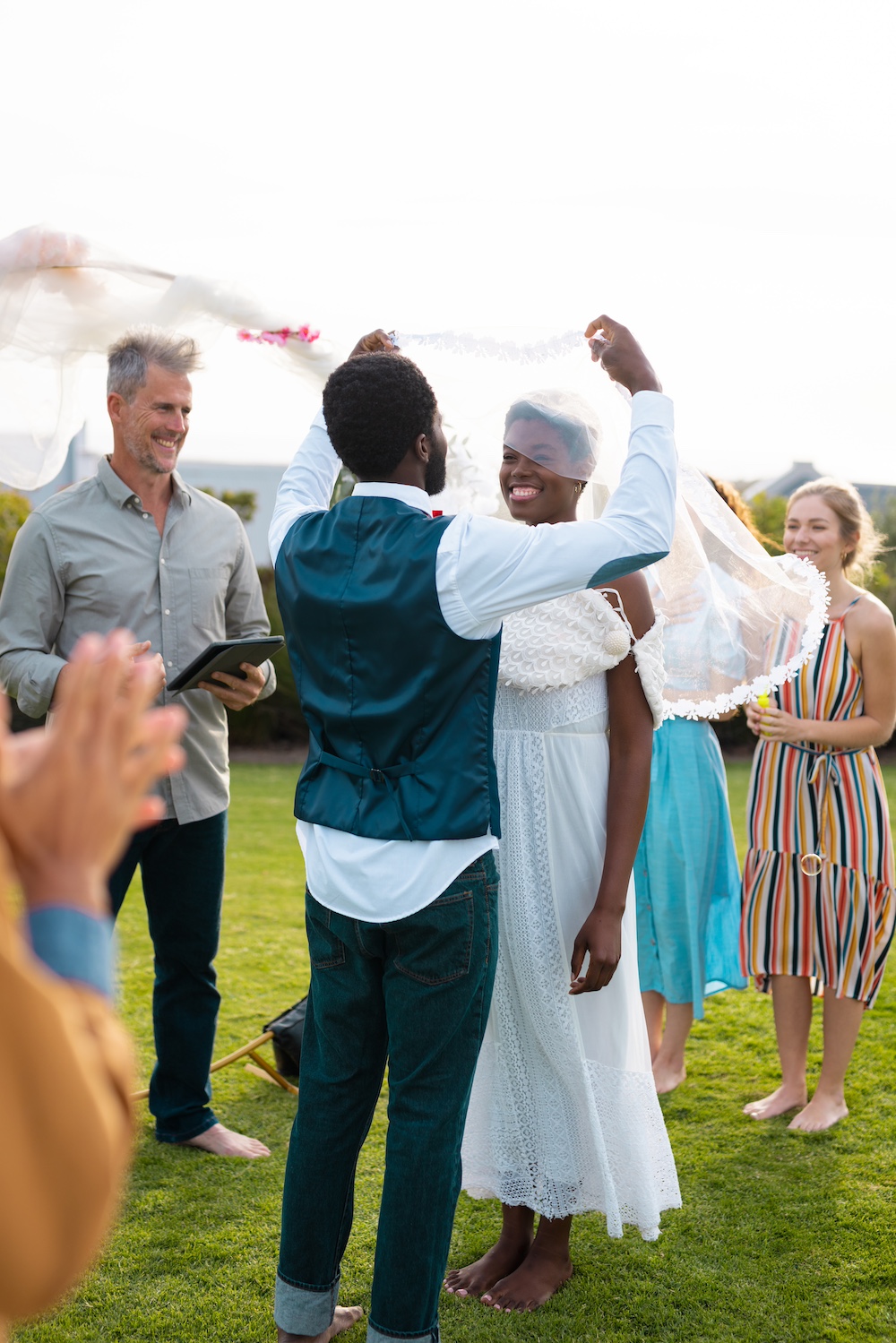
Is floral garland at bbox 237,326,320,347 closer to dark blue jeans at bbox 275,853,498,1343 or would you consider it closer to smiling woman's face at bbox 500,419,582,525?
smiling woman's face at bbox 500,419,582,525

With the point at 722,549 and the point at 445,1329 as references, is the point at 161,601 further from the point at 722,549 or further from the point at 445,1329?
the point at 445,1329

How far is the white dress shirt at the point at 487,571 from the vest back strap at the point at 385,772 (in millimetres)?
61

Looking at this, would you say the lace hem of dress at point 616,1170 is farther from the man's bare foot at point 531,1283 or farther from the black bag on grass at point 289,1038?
the black bag on grass at point 289,1038

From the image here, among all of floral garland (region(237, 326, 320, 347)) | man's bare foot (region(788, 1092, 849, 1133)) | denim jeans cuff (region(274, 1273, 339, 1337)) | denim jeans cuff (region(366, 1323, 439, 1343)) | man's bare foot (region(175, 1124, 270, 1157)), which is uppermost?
floral garland (region(237, 326, 320, 347))

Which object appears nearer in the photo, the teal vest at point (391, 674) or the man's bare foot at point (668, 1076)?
the teal vest at point (391, 674)

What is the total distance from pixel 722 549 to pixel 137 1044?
3227 mm

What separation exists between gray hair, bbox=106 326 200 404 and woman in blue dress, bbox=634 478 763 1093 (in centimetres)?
233

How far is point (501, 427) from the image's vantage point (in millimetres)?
3033

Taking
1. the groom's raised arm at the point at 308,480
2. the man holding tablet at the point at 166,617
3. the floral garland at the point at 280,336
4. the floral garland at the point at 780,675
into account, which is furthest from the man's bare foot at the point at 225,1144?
the floral garland at the point at 280,336

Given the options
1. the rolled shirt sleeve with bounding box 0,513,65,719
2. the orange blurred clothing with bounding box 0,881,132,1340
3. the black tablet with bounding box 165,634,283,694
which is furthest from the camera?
the rolled shirt sleeve with bounding box 0,513,65,719

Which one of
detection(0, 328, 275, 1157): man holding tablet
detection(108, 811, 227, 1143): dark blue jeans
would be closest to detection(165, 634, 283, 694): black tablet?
detection(0, 328, 275, 1157): man holding tablet

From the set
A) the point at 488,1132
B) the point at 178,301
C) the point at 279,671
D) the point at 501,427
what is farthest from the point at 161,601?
the point at 279,671

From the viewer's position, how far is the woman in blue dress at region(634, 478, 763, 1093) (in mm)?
4488

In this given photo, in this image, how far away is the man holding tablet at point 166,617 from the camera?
350cm
